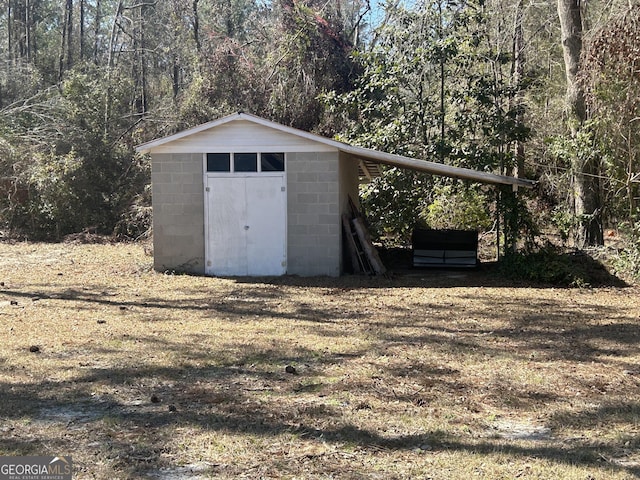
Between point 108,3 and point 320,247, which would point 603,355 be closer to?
point 320,247

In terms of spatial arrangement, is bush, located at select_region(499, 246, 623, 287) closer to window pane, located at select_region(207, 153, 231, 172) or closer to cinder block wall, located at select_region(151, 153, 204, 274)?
window pane, located at select_region(207, 153, 231, 172)

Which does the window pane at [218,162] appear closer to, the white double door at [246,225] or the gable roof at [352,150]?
the white double door at [246,225]

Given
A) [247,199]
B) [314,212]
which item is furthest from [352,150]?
[247,199]

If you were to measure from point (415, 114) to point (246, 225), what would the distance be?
5326 millimetres

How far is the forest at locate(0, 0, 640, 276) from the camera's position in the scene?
1241cm

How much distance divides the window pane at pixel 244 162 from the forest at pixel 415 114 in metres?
3.98

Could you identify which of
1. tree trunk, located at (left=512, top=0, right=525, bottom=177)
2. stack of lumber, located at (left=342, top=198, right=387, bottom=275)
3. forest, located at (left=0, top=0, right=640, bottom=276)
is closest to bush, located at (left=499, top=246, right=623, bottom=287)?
forest, located at (left=0, top=0, right=640, bottom=276)

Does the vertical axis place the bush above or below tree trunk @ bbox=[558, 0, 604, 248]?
below

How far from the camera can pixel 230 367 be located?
6426 mm

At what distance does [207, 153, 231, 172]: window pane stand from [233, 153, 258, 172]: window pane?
0.14 metres

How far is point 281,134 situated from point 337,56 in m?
8.09

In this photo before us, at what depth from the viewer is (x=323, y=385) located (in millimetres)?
5793

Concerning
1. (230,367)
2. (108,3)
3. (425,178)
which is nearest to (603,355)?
(230,367)

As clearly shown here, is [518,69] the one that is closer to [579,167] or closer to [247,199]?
[579,167]
